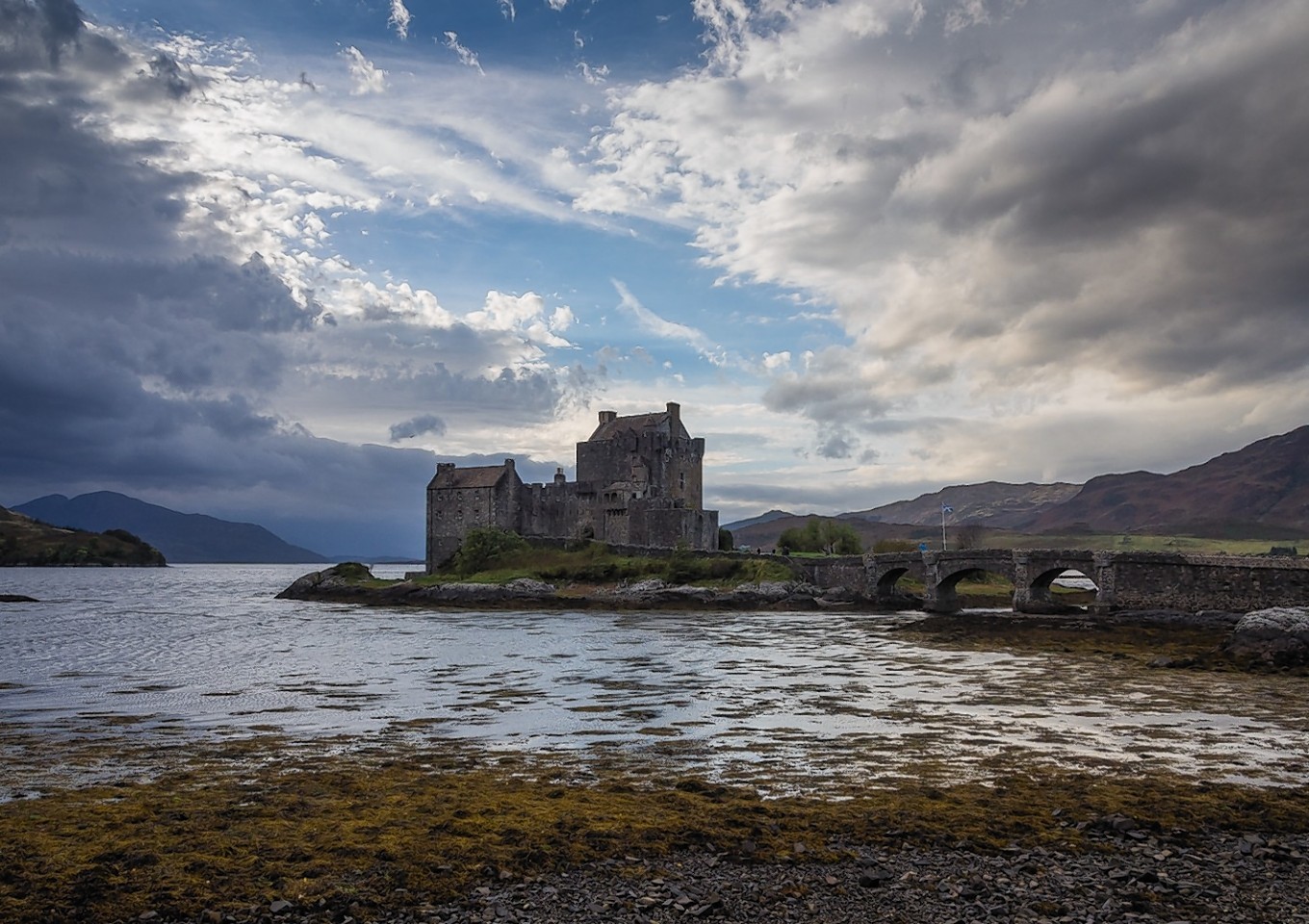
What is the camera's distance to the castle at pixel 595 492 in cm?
8812

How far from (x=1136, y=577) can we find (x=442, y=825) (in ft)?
160

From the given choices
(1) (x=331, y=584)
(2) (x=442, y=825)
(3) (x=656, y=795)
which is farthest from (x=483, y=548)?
(2) (x=442, y=825)

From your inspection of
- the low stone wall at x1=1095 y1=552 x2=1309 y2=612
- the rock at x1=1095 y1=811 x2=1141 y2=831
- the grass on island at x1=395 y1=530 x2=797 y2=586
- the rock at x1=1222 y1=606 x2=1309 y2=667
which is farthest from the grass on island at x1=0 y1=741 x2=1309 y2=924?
the grass on island at x1=395 y1=530 x2=797 y2=586

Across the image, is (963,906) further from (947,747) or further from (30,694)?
(30,694)

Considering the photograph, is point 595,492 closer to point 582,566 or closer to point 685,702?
point 582,566

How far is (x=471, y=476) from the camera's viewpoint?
92.9 m

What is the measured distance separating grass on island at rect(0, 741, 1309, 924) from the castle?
72260 millimetres

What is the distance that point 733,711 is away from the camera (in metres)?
21.1

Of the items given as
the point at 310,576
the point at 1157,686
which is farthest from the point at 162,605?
the point at 1157,686

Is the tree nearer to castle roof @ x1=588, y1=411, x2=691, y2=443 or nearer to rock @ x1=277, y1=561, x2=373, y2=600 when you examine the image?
castle roof @ x1=588, y1=411, x2=691, y2=443

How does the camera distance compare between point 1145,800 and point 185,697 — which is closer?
point 1145,800

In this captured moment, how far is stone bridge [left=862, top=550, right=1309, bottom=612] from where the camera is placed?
A: 42.6 metres

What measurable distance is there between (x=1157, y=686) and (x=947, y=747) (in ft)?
40.6

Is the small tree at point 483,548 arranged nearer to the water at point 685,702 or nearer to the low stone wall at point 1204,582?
the water at point 685,702
